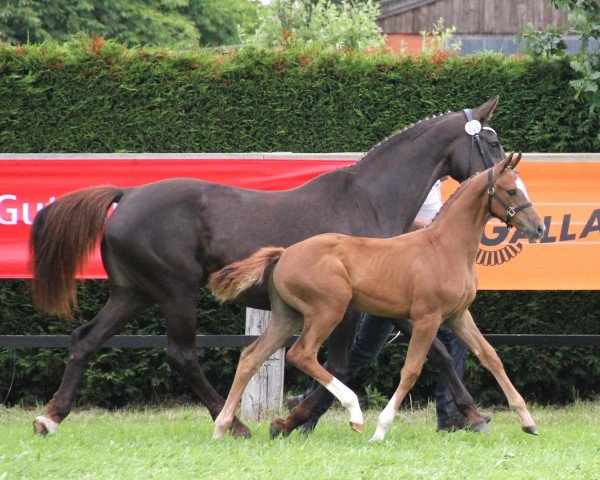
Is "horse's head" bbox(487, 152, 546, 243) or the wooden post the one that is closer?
"horse's head" bbox(487, 152, 546, 243)

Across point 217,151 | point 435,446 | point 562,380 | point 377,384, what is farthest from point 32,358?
point 562,380

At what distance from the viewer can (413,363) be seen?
235 inches

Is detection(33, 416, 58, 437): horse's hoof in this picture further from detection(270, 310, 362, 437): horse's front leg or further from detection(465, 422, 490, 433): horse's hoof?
detection(465, 422, 490, 433): horse's hoof

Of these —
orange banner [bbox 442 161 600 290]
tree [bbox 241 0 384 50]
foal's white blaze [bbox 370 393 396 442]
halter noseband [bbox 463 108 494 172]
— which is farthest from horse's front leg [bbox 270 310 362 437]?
tree [bbox 241 0 384 50]

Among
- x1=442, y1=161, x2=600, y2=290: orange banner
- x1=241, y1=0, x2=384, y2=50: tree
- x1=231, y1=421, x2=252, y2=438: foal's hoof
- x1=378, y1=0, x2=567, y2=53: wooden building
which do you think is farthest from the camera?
x1=378, y1=0, x2=567, y2=53: wooden building

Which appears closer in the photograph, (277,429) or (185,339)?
(277,429)

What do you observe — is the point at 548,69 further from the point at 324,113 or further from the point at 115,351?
the point at 115,351

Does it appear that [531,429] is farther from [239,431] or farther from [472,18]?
[472,18]

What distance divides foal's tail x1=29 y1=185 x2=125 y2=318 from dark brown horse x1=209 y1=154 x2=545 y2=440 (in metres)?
0.97

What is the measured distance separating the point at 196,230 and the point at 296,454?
65.2 inches

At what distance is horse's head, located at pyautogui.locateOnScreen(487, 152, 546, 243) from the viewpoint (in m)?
6.00

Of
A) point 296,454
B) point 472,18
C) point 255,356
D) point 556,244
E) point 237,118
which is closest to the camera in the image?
point 296,454

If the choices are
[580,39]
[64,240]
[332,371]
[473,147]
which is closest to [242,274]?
[332,371]

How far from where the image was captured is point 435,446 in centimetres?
588
